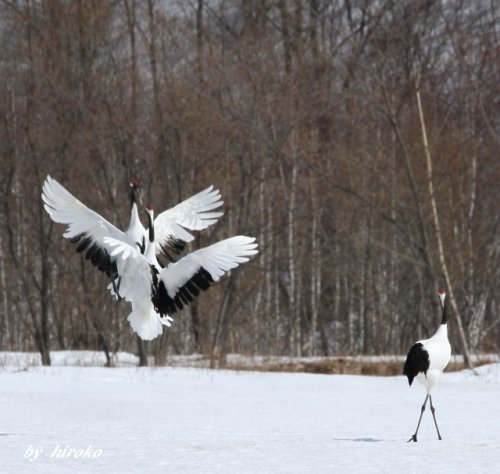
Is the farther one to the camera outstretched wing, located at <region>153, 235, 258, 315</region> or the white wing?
the white wing

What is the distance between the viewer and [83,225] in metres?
10.8

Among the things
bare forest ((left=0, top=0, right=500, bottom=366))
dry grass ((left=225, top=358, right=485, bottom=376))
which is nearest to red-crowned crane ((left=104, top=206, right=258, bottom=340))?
bare forest ((left=0, top=0, right=500, bottom=366))

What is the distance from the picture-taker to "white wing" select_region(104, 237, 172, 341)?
10.6m

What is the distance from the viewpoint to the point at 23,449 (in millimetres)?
8391

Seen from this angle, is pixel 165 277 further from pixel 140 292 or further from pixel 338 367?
pixel 338 367

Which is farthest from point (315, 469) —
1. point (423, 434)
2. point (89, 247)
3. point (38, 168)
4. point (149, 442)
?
point (38, 168)

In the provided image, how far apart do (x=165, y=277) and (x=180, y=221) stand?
1.11m

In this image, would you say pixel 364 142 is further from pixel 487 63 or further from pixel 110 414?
pixel 110 414

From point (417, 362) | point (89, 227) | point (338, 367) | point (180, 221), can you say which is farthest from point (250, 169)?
point (417, 362)

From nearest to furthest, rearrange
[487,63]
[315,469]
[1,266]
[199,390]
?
[315,469] → [199,390] → [1,266] → [487,63]

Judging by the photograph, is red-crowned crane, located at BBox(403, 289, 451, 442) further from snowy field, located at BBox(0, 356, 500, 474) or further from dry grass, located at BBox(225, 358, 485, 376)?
dry grass, located at BBox(225, 358, 485, 376)

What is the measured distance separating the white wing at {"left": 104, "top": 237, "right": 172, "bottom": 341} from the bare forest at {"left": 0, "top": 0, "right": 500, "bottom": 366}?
7145mm

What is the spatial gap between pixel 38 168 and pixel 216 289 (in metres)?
4.12

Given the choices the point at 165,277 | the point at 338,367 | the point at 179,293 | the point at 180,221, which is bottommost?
the point at 338,367
